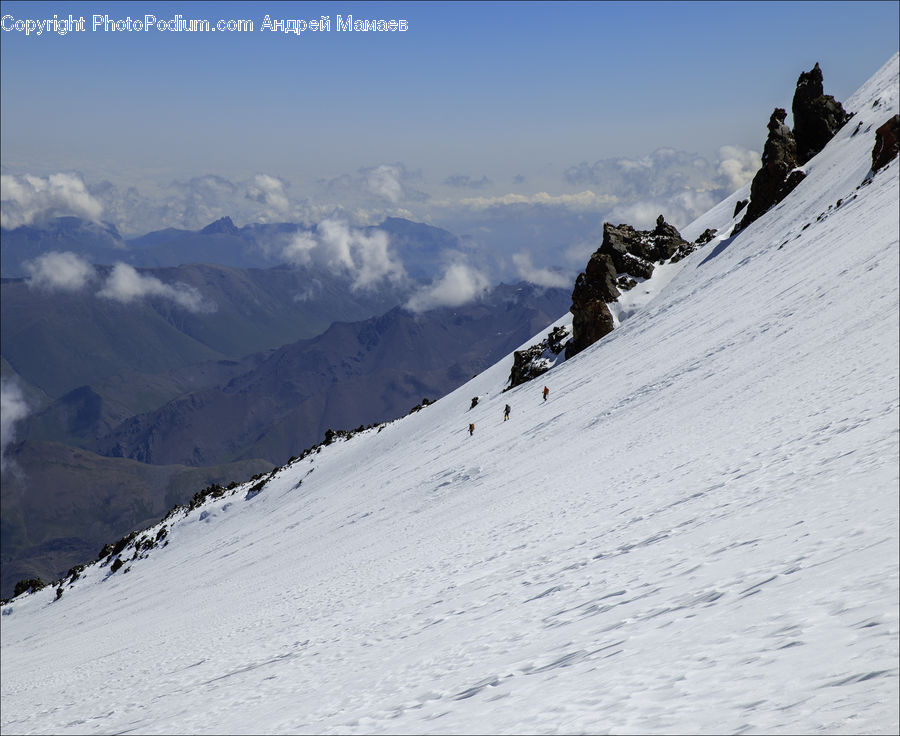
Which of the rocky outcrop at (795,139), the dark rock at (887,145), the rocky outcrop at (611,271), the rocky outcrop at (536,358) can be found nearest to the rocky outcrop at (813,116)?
the rocky outcrop at (795,139)

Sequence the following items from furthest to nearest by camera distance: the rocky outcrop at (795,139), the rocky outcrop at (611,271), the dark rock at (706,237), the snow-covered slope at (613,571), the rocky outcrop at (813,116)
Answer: the dark rock at (706,237) → the rocky outcrop at (813,116) → the rocky outcrop at (795,139) → the rocky outcrop at (611,271) → the snow-covered slope at (613,571)

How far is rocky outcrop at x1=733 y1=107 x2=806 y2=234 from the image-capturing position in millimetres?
64438

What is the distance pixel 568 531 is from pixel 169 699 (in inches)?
527

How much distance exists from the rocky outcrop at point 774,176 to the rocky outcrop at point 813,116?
7.32ft

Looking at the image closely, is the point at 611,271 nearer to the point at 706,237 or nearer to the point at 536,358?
the point at 536,358

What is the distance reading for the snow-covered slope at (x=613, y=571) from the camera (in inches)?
372

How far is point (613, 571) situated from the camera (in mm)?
15586

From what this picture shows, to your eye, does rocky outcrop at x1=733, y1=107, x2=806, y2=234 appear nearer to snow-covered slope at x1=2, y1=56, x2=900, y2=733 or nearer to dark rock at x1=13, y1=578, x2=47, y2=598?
snow-covered slope at x1=2, y1=56, x2=900, y2=733

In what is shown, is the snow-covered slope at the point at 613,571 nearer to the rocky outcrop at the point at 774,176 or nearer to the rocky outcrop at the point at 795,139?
the rocky outcrop at the point at 774,176

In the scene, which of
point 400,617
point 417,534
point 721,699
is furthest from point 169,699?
point 721,699

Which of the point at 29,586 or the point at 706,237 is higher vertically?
the point at 706,237

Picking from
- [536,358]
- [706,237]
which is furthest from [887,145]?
[536,358]

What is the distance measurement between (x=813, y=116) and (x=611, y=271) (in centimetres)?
2733

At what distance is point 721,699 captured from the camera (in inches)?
332
